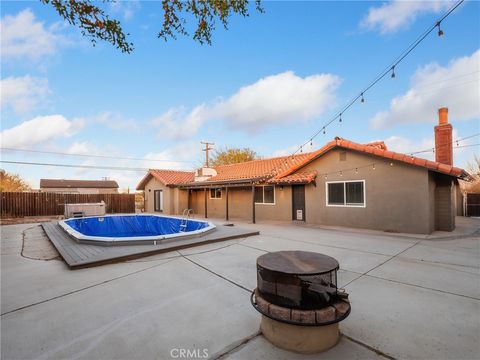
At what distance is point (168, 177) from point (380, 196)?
15279 millimetres

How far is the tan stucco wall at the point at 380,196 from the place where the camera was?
8.34m

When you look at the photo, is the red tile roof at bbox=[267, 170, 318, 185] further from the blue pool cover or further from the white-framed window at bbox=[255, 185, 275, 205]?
the blue pool cover

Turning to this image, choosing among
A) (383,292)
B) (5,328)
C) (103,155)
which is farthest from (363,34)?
(103,155)

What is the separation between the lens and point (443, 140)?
11250 millimetres

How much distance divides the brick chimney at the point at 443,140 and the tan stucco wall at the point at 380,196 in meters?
4.52

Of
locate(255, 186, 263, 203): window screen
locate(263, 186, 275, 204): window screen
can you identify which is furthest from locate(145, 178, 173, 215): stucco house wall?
locate(263, 186, 275, 204): window screen

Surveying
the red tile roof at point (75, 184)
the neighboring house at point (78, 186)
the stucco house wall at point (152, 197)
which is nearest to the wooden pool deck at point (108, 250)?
the stucco house wall at point (152, 197)

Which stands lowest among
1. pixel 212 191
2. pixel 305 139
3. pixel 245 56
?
pixel 212 191

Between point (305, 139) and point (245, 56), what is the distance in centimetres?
489

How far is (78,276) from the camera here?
14.6ft

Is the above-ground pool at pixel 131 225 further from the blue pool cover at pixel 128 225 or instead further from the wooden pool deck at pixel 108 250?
the wooden pool deck at pixel 108 250

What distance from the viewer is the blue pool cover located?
39.5 feet

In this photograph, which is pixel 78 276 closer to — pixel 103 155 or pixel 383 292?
pixel 383 292

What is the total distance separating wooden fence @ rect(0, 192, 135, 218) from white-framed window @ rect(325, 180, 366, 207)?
17.2 metres
